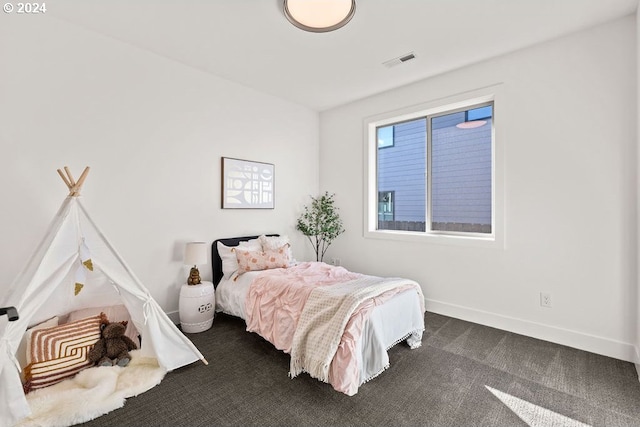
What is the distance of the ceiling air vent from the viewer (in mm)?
3134

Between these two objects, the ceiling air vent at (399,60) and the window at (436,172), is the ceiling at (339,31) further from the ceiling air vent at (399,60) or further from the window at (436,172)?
the window at (436,172)

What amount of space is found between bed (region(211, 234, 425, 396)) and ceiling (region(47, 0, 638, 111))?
208 cm

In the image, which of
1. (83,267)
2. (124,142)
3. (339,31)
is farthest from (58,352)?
(339,31)

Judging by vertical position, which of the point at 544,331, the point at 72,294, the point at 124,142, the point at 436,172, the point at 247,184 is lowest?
the point at 544,331

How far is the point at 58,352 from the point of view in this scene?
2182mm

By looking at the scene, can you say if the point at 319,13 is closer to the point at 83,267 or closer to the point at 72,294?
the point at 83,267

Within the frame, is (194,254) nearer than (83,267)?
No

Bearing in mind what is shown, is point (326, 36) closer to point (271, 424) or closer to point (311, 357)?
point (311, 357)

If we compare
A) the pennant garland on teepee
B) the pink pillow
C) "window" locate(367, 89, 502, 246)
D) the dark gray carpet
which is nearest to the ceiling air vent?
"window" locate(367, 89, 502, 246)

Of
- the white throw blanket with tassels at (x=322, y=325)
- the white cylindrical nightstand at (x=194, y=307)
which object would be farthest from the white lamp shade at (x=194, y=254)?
the white throw blanket with tassels at (x=322, y=325)

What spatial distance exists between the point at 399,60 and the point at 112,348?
147 inches

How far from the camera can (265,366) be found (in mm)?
2465

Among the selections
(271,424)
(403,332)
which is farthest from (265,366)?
(403,332)

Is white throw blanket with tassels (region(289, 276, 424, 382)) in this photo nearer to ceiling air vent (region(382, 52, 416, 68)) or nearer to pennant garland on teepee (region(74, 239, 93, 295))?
pennant garland on teepee (region(74, 239, 93, 295))
